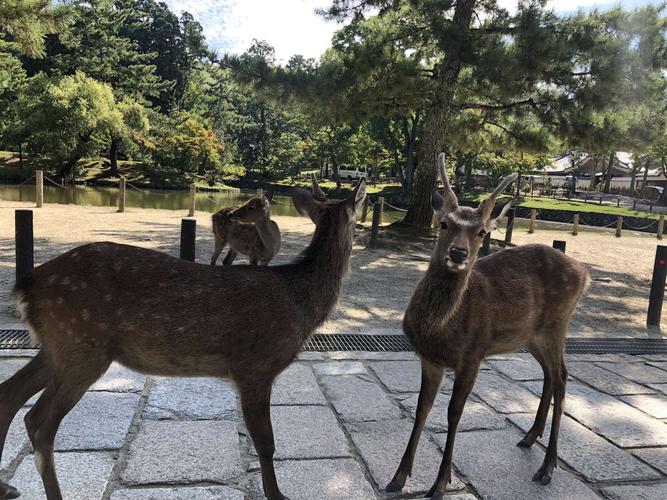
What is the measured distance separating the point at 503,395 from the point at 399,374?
78cm

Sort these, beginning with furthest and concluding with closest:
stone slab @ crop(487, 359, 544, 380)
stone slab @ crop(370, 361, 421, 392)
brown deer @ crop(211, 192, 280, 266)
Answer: brown deer @ crop(211, 192, 280, 266) → stone slab @ crop(487, 359, 544, 380) → stone slab @ crop(370, 361, 421, 392)

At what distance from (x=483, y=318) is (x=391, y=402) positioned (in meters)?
1.11

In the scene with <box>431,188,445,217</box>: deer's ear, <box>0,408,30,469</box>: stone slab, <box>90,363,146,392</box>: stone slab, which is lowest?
<box>90,363,146,392</box>: stone slab

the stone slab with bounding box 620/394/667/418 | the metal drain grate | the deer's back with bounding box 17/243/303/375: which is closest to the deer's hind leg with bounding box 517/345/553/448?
the stone slab with bounding box 620/394/667/418

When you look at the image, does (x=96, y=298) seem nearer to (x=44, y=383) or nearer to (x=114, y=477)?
(x=44, y=383)

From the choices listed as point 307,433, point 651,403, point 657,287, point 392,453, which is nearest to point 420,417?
point 392,453

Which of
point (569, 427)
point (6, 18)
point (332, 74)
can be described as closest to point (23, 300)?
point (569, 427)

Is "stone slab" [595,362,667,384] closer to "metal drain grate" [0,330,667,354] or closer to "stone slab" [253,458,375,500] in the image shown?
"metal drain grate" [0,330,667,354]

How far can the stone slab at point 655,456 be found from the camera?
282cm

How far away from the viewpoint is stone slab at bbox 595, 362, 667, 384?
4.25m

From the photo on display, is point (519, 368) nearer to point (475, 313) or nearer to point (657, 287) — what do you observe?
point (475, 313)

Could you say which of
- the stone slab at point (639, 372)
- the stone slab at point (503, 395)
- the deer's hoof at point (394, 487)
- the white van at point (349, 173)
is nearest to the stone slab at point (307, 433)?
the deer's hoof at point (394, 487)

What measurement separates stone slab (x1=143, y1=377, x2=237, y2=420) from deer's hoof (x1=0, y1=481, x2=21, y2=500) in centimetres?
83

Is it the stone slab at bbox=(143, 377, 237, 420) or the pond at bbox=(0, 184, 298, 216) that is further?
the pond at bbox=(0, 184, 298, 216)
